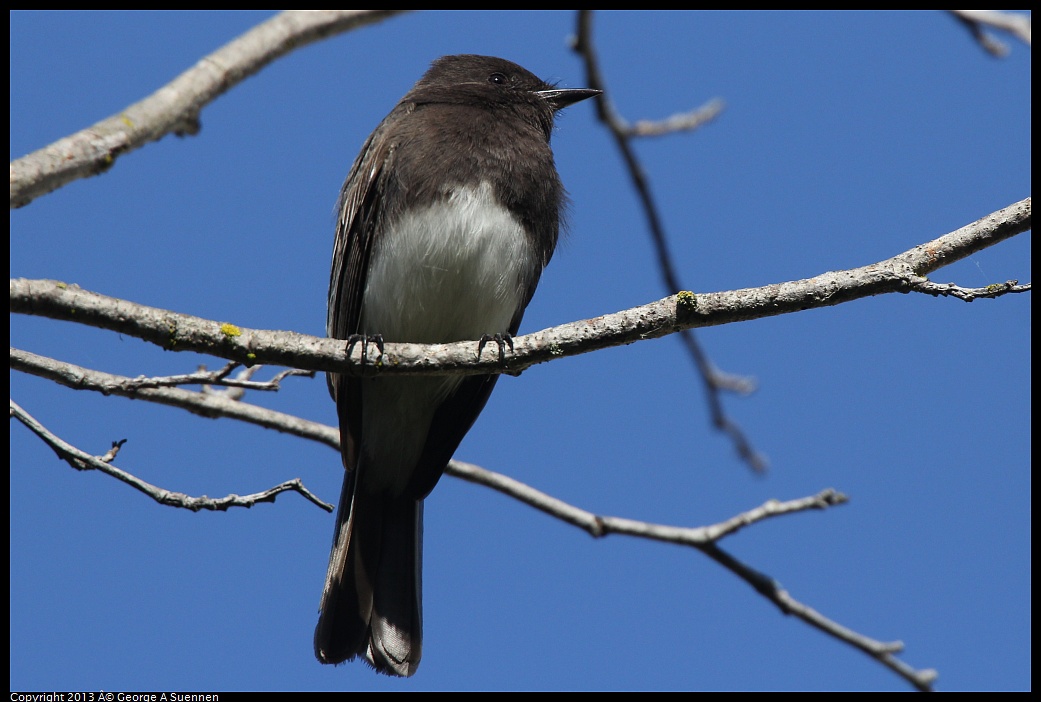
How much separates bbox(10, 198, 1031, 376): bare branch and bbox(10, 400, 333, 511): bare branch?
1.63ft

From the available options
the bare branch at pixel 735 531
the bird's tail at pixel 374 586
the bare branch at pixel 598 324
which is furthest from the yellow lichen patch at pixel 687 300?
the bird's tail at pixel 374 586

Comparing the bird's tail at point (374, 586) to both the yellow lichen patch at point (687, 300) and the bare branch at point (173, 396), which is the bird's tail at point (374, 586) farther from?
the yellow lichen patch at point (687, 300)

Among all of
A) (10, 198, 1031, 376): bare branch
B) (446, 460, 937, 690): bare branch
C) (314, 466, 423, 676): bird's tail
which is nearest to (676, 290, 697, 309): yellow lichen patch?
(10, 198, 1031, 376): bare branch

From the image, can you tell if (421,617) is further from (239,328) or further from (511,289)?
(239,328)

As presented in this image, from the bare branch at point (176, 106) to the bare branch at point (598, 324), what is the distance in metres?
0.43

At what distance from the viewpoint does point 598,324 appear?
3498 millimetres

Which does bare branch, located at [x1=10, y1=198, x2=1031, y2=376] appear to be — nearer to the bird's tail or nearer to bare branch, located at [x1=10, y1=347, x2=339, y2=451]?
bare branch, located at [x1=10, y1=347, x2=339, y2=451]

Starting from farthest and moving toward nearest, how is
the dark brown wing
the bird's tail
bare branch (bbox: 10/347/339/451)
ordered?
the dark brown wing
the bird's tail
bare branch (bbox: 10/347/339/451)

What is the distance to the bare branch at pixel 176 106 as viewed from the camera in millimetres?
2854

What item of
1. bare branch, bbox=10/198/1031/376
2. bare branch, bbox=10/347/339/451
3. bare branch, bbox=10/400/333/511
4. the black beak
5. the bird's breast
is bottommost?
bare branch, bbox=10/400/333/511

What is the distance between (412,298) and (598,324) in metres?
1.63

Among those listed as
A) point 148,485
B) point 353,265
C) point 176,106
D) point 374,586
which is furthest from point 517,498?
point 176,106

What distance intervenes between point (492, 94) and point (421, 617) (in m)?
3.02

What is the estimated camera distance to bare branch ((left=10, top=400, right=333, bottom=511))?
3.40 meters
